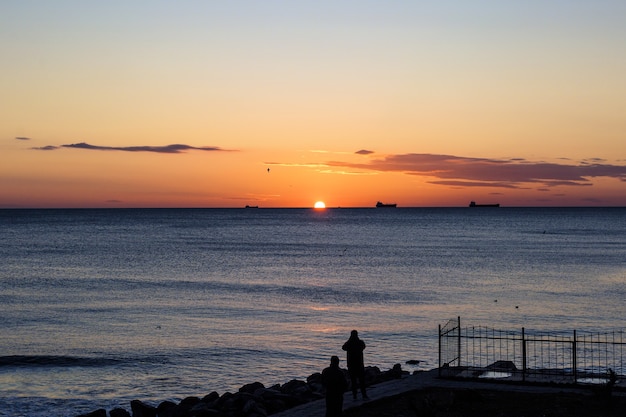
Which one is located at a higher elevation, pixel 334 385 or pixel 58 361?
pixel 334 385

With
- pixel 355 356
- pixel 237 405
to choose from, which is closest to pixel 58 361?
pixel 237 405

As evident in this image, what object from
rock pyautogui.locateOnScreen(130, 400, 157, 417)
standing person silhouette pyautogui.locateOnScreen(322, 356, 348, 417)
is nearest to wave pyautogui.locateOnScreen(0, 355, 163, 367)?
rock pyautogui.locateOnScreen(130, 400, 157, 417)

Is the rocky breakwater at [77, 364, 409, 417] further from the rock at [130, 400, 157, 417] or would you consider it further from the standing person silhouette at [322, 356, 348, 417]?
the standing person silhouette at [322, 356, 348, 417]

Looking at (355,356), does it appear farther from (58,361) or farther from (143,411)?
(58,361)

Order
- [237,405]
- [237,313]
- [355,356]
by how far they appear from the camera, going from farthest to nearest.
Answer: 1. [237,313]
2. [237,405]
3. [355,356]

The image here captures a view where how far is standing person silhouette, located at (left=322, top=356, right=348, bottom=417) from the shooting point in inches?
794

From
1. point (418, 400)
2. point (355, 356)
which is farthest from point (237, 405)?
point (418, 400)

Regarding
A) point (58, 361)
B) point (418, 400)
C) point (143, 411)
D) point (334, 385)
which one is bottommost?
point (58, 361)

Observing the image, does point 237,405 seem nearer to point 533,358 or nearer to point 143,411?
point 143,411

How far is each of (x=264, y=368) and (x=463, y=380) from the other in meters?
12.9

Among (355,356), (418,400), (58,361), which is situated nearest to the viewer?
(418,400)

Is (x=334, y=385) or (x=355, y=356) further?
(x=355, y=356)

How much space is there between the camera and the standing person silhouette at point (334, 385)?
66.2 ft

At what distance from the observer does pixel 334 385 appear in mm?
20234
